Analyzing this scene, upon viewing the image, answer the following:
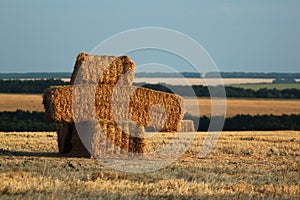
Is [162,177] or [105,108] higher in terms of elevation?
[105,108]

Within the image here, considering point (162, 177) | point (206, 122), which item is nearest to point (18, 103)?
point (206, 122)

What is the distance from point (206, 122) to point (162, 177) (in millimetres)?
27910

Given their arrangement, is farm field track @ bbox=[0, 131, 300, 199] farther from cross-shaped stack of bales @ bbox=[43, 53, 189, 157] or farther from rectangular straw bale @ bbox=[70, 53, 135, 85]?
rectangular straw bale @ bbox=[70, 53, 135, 85]

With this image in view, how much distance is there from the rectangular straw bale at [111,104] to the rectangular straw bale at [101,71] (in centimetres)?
24

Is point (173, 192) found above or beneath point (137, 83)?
beneath

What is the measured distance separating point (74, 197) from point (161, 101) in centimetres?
868

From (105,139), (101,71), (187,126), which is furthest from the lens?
(187,126)

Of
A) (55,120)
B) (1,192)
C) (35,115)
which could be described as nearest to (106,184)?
(1,192)

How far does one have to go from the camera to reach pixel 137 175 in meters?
13.3

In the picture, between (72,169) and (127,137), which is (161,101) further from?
(72,169)

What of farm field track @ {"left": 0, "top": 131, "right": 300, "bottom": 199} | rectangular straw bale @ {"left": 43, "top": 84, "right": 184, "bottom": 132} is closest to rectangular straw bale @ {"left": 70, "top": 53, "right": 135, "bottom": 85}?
rectangular straw bale @ {"left": 43, "top": 84, "right": 184, "bottom": 132}

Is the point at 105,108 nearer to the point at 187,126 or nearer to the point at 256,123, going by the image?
the point at 187,126

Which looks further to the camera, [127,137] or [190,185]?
[127,137]

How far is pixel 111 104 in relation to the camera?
17.7 m
